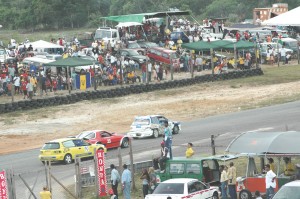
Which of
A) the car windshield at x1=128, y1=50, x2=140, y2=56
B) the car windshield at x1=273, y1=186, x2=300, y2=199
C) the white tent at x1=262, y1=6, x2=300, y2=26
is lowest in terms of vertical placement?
the car windshield at x1=128, y1=50, x2=140, y2=56

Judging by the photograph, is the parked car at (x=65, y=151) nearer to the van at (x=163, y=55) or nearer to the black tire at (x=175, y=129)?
the black tire at (x=175, y=129)

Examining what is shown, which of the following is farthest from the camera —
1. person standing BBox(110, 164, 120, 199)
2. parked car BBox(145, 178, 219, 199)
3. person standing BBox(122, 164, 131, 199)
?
person standing BBox(110, 164, 120, 199)

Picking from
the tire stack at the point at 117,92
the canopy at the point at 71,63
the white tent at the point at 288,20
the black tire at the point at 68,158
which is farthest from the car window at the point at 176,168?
the canopy at the point at 71,63

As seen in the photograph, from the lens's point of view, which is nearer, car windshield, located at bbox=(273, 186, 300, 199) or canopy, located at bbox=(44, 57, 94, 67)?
car windshield, located at bbox=(273, 186, 300, 199)

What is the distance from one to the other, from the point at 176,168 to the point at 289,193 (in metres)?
6.93

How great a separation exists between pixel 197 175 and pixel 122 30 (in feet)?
153

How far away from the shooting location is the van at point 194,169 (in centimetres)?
2859

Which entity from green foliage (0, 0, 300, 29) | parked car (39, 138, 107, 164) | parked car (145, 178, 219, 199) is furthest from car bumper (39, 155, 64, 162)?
green foliage (0, 0, 300, 29)

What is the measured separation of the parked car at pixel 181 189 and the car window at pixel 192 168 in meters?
1.73

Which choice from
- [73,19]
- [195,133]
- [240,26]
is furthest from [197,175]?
[73,19]

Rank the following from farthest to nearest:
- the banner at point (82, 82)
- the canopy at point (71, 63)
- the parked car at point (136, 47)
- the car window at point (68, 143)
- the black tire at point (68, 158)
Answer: the parked car at point (136, 47)
the banner at point (82, 82)
the canopy at point (71, 63)
the car window at point (68, 143)
the black tire at point (68, 158)

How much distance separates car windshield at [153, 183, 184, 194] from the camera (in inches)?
1016

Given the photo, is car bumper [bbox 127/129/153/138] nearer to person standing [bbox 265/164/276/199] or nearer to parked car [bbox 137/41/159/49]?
person standing [bbox 265/164/276/199]

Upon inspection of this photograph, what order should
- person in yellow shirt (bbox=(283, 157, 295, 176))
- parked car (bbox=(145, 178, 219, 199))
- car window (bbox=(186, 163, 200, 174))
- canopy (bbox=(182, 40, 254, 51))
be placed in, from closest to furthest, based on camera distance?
parked car (bbox=(145, 178, 219, 199)), person in yellow shirt (bbox=(283, 157, 295, 176)), car window (bbox=(186, 163, 200, 174)), canopy (bbox=(182, 40, 254, 51))
